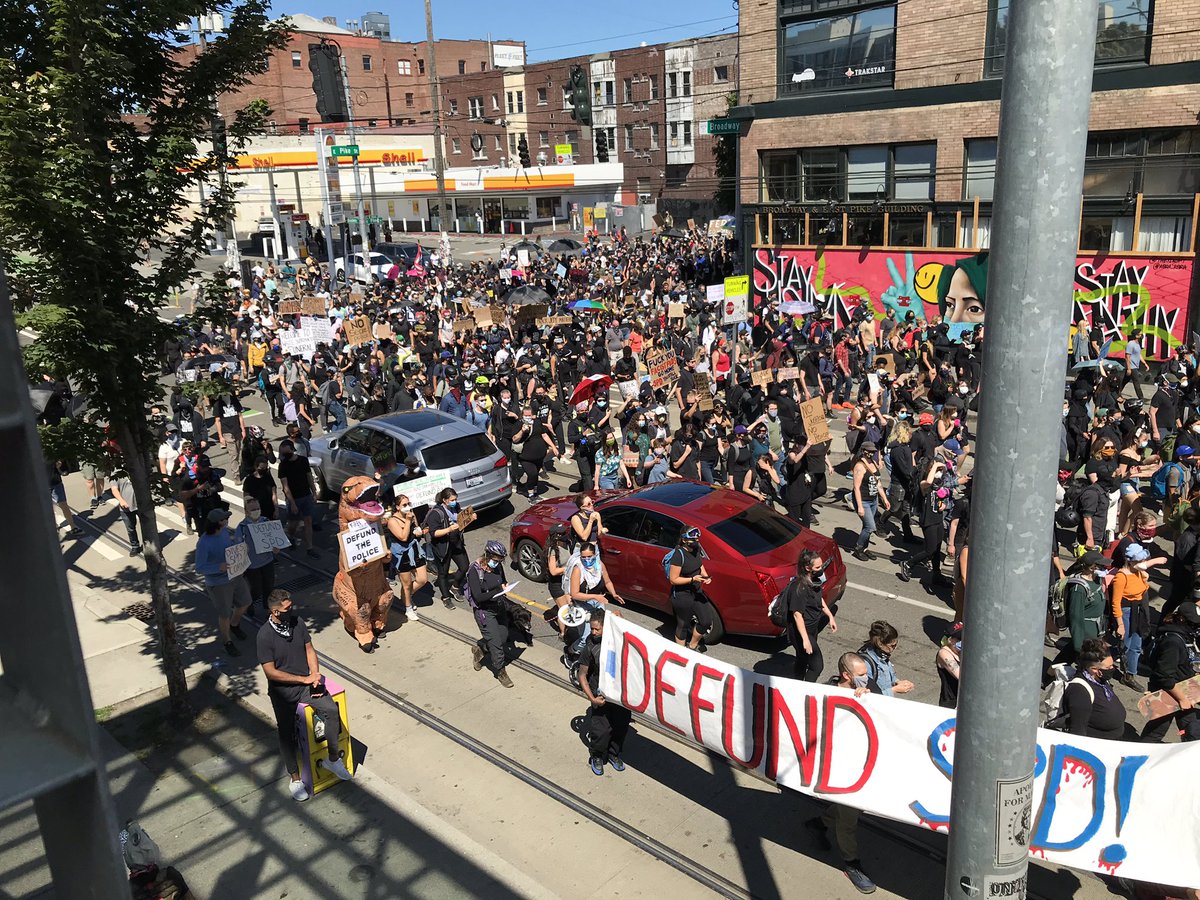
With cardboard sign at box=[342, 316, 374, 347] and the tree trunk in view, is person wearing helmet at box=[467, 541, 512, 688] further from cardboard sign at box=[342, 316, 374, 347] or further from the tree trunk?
cardboard sign at box=[342, 316, 374, 347]

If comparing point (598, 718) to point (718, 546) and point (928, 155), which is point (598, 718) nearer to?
point (718, 546)

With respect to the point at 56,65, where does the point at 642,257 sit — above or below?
below

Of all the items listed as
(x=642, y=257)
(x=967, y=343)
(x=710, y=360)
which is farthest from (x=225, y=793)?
(x=642, y=257)

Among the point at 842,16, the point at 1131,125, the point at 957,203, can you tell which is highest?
the point at 842,16

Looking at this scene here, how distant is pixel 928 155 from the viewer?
1095 inches

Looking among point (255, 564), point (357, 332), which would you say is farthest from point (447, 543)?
point (357, 332)

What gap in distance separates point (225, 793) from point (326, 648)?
2.87 meters

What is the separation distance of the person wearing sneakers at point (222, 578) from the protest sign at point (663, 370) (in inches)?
377

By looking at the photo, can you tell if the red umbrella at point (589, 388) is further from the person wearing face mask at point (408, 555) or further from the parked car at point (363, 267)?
the parked car at point (363, 267)

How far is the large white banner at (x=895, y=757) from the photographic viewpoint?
568 cm

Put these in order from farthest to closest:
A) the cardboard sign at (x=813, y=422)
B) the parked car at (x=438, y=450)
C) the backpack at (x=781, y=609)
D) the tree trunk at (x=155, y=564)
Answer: the parked car at (x=438, y=450) < the cardboard sign at (x=813, y=422) < the tree trunk at (x=155, y=564) < the backpack at (x=781, y=609)

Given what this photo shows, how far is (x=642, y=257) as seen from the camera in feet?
146

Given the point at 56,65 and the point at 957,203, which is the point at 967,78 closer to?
the point at 957,203

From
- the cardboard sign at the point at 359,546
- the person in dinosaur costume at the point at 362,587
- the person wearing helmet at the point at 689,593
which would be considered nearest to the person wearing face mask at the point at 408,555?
the person in dinosaur costume at the point at 362,587
